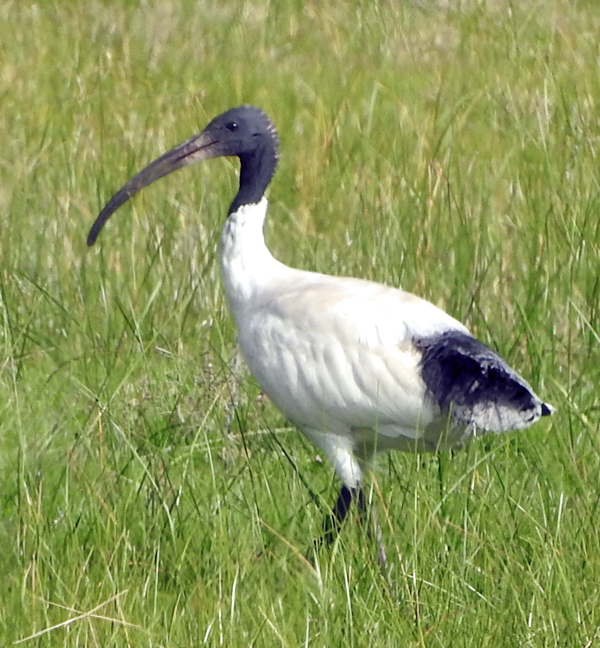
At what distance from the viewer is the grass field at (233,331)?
3.15 m

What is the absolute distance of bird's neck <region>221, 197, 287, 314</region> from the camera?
4.40 metres

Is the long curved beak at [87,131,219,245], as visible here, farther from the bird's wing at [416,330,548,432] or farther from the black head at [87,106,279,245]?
the bird's wing at [416,330,548,432]

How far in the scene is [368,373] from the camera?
159 inches

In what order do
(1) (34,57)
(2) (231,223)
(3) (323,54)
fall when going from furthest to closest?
(3) (323,54) → (1) (34,57) → (2) (231,223)

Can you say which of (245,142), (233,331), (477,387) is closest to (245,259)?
(245,142)

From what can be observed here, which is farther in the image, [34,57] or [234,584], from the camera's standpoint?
[34,57]

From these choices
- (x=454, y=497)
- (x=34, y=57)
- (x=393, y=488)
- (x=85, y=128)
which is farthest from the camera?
(x=34, y=57)

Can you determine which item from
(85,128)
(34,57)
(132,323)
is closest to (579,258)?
(132,323)

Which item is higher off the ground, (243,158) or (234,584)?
(243,158)

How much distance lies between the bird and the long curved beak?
67 centimetres

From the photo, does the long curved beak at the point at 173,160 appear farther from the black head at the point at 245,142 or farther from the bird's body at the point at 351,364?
the bird's body at the point at 351,364

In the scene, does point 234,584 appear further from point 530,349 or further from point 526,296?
point 526,296

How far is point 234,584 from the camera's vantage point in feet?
9.93

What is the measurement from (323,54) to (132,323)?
4617 mm
